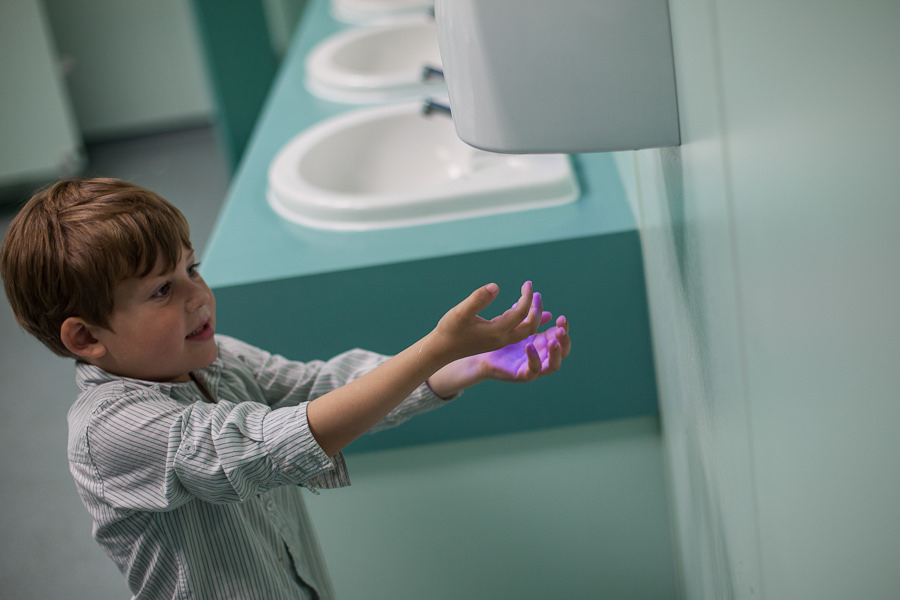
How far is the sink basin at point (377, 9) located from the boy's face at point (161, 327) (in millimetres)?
1397

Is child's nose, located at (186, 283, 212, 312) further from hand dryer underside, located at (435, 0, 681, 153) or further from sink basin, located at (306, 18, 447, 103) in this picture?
sink basin, located at (306, 18, 447, 103)

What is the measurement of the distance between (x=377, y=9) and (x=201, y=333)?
57.4 inches

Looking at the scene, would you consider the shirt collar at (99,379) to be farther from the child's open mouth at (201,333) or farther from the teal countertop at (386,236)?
the teal countertop at (386,236)

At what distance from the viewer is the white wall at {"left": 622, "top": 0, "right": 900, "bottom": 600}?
14.3 inches

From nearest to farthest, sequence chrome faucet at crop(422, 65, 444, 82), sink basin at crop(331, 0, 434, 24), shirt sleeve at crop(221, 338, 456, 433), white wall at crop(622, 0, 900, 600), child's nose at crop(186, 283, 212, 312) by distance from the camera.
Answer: white wall at crop(622, 0, 900, 600), child's nose at crop(186, 283, 212, 312), shirt sleeve at crop(221, 338, 456, 433), chrome faucet at crop(422, 65, 444, 82), sink basin at crop(331, 0, 434, 24)

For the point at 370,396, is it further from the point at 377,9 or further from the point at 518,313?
the point at 377,9

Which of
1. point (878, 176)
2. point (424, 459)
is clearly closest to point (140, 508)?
point (424, 459)

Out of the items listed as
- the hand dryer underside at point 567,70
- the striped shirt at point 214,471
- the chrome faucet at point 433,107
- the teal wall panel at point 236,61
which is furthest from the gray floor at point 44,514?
the teal wall panel at point 236,61

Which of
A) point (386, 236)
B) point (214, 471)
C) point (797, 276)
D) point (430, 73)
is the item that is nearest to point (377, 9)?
point (430, 73)

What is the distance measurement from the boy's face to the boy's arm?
131 mm

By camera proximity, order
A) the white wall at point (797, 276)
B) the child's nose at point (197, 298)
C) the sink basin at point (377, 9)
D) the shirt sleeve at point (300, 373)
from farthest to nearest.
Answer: the sink basin at point (377, 9)
the shirt sleeve at point (300, 373)
the child's nose at point (197, 298)
the white wall at point (797, 276)

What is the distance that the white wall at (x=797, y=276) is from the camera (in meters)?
0.36

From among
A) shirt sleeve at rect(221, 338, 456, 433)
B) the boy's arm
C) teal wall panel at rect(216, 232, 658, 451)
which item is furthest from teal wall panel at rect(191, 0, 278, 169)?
the boy's arm

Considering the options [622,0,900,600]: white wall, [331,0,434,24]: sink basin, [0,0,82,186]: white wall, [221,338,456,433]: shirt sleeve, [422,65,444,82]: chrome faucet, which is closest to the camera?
[622,0,900,600]: white wall
